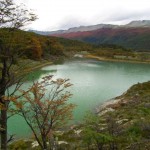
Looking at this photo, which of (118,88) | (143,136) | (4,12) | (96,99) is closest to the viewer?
(4,12)

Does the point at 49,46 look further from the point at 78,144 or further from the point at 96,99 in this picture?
the point at 78,144

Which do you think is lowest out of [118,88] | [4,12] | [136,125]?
[118,88]

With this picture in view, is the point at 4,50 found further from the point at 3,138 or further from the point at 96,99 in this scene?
the point at 96,99

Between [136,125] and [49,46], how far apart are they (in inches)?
3832

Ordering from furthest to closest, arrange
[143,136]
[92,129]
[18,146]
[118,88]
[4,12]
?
[118,88]
[18,146]
[143,136]
[92,129]
[4,12]

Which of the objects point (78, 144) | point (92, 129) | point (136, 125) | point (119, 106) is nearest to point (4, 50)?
point (92, 129)

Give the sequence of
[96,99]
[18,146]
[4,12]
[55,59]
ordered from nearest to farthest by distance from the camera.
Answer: [4,12] < [18,146] < [96,99] < [55,59]

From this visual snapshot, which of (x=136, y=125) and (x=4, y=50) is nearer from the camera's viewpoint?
(x=4, y=50)

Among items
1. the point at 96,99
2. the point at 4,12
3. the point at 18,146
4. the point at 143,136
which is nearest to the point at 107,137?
the point at 143,136

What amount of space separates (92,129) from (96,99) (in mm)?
24639

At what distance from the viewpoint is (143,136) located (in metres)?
16.5

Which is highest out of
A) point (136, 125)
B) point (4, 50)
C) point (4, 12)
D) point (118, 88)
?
point (4, 12)

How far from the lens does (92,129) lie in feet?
49.5

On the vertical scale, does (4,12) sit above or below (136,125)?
above
